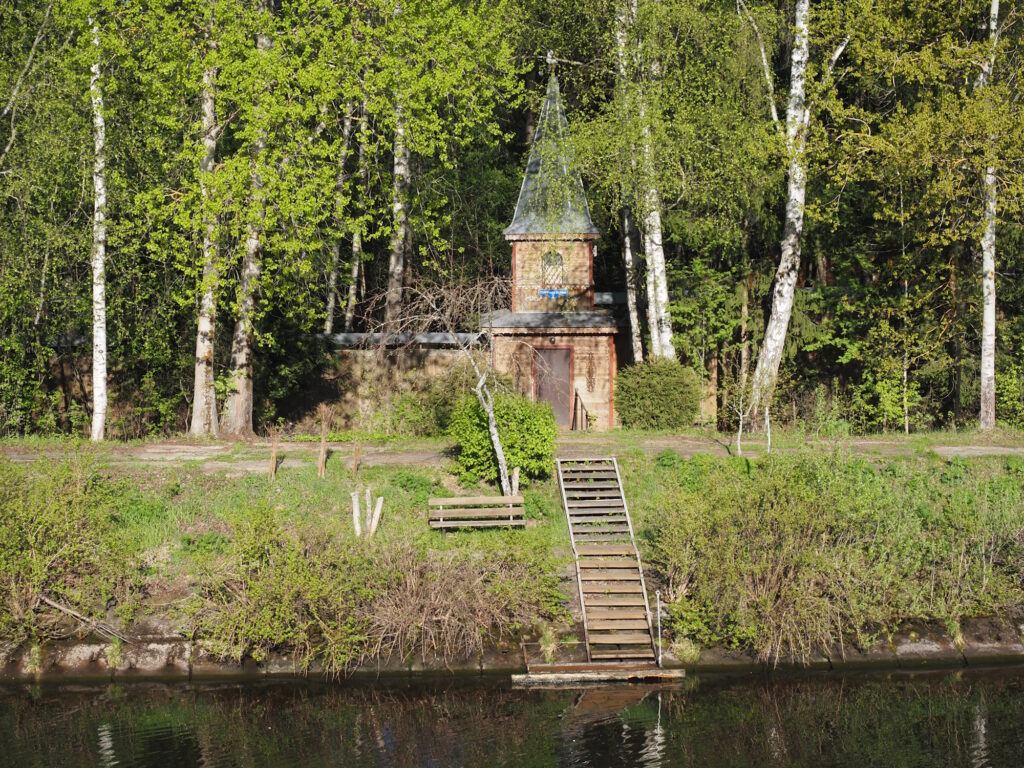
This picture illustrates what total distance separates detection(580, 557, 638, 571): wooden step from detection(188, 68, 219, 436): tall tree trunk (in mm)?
11408

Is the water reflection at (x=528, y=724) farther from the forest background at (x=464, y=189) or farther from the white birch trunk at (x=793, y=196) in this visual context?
the white birch trunk at (x=793, y=196)

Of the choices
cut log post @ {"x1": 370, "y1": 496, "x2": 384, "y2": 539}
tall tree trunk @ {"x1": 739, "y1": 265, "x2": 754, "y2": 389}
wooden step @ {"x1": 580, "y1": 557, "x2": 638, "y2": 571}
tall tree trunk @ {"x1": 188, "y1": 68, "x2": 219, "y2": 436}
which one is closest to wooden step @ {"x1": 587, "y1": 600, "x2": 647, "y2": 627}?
wooden step @ {"x1": 580, "y1": 557, "x2": 638, "y2": 571}

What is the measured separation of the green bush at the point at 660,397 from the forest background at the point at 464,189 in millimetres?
1376

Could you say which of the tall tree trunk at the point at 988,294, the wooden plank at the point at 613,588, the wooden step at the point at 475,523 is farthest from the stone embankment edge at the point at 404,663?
the tall tree trunk at the point at 988,294

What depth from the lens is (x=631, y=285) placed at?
115 ft

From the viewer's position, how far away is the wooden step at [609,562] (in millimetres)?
22312

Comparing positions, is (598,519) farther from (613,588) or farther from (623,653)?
(623,653)

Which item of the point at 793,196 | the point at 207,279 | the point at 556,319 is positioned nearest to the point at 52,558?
the point at 207,279

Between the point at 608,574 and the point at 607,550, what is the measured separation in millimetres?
836

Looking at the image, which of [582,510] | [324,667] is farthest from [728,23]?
[324,667]

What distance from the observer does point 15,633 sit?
21078mm

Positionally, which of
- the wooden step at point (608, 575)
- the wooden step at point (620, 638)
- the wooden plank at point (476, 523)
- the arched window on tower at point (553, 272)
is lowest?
the wooden step at point (620, 638)

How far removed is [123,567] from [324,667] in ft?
14.5

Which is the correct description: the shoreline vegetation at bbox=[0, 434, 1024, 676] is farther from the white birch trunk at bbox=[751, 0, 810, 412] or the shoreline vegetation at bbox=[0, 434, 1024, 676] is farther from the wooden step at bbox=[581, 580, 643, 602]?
the white birch trunk at bbox=[751, 0, 810, 412]
